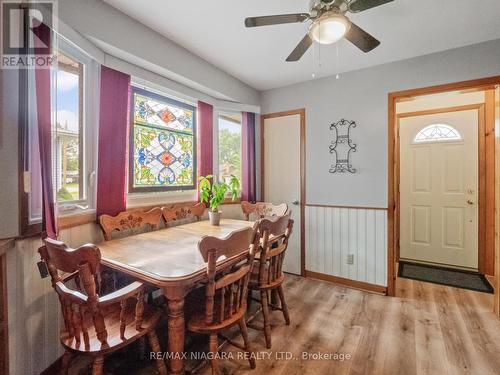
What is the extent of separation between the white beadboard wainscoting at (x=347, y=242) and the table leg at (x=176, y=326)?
7.31 ft

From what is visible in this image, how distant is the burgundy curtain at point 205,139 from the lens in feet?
9.49

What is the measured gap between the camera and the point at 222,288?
4.33 ft

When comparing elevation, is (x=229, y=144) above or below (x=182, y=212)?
above

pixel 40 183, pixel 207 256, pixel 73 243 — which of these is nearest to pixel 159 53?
pixel 40 183

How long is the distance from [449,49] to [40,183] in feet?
11.9

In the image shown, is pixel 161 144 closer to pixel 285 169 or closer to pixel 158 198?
pixel 158 198

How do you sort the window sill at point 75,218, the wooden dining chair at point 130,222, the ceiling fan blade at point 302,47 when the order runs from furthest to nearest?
the wooden dining chair at point 130,222
the ceiling fan blade at point 302,47
the window sill at point 75,218

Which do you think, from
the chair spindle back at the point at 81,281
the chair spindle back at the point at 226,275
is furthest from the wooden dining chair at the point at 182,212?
the chair spindle back at the point at 81,281

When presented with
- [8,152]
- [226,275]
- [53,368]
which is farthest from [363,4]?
[53,368]

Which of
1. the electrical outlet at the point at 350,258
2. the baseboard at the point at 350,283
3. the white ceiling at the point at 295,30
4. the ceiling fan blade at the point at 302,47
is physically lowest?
the baseboard at the point at 350,283

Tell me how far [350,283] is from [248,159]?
2.03m

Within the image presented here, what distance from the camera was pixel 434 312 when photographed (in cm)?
227

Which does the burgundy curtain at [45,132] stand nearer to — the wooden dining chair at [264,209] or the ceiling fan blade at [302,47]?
the ceiling fan blade at [302,47]

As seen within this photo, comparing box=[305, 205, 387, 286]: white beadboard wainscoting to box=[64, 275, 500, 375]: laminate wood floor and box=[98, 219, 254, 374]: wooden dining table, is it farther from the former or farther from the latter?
box=[98, 219, 254, 374]: wooden dining table
